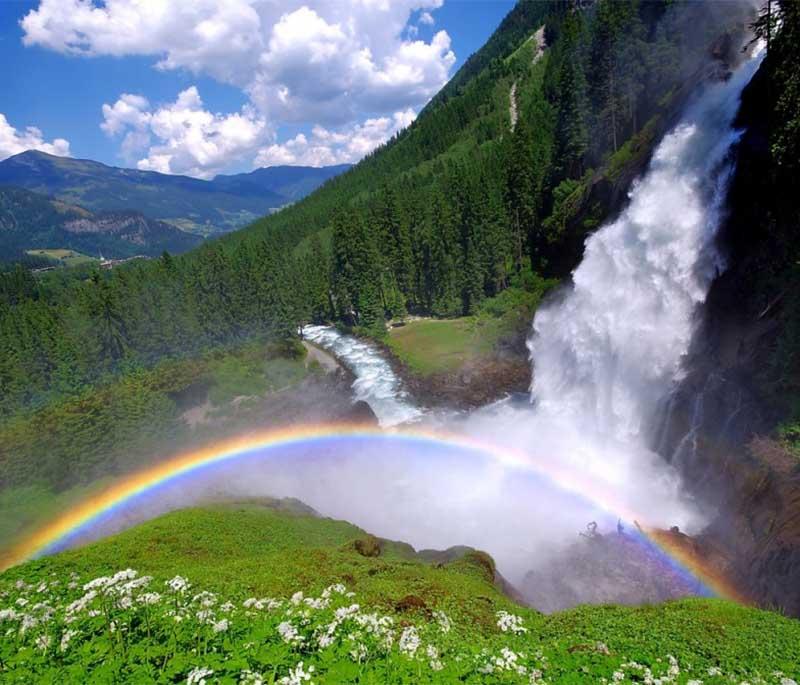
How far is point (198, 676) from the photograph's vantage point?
6.08 m

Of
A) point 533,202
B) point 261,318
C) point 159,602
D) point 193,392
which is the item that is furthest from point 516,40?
point 159,602

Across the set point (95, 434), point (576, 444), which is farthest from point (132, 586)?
point (95, 434)

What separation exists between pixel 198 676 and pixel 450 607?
27.1ft

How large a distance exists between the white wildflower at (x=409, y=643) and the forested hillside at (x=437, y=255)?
39.0m

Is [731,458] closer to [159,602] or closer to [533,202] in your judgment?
[159,602]

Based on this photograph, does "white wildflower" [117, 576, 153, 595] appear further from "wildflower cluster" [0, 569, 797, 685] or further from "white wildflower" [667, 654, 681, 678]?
"white wildflower" [667, 654, 681, 678]

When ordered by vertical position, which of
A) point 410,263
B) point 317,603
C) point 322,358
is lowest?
point 317,603

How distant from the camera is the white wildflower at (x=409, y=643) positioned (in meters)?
8.12

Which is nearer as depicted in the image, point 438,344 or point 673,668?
point 673,668

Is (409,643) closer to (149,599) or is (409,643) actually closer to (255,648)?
(255,648)

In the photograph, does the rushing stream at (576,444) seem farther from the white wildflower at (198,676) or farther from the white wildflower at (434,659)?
the white wildflower at (198,676)

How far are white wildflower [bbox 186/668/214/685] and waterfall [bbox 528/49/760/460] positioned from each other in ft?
93.2

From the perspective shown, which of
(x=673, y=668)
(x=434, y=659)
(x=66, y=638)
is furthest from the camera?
(x=673, y=668)

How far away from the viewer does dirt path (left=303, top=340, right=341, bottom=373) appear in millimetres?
57606
